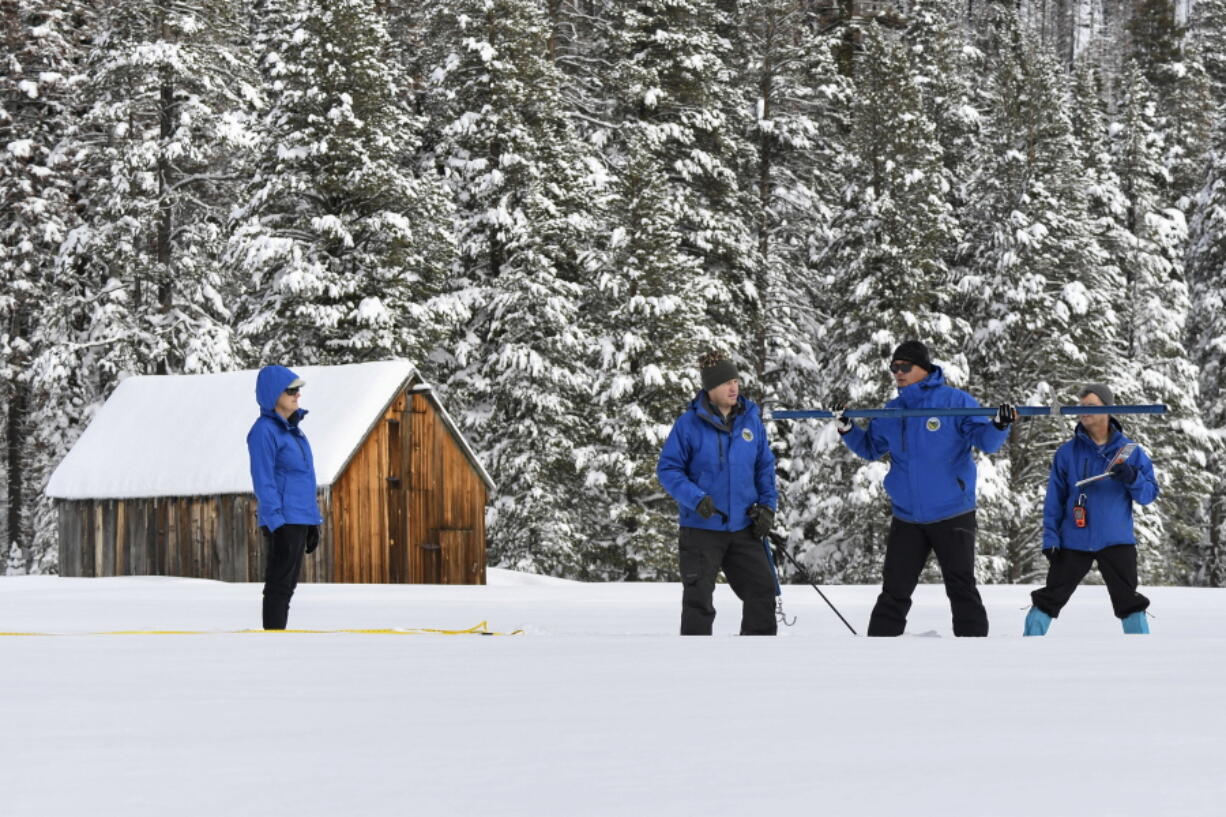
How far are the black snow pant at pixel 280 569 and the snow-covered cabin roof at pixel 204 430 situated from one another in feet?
49.1

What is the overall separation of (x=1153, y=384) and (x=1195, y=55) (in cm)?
2323

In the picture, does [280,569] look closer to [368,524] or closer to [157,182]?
[368,524]

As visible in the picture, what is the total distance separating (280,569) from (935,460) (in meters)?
3.83

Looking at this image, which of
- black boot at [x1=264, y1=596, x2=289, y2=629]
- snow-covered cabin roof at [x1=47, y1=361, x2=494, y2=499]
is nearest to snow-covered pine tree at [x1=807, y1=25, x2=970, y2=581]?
snow-covered cabin roof at [x1=47, y1=361, x2=494, y2=499]

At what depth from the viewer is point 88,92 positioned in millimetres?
37062

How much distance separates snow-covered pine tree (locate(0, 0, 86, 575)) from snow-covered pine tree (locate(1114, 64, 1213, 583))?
25147 mm

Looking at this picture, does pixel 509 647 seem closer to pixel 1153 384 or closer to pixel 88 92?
pixel 88 92

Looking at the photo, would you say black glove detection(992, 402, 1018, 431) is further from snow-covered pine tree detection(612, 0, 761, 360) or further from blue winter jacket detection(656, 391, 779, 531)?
snow-covered pine tree detection(612, 0, 761, 360)

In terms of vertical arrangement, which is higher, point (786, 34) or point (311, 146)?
point (786, 34)

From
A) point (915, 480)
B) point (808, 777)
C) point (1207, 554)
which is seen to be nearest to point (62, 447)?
point (1207, 554)

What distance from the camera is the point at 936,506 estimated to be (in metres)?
9.34

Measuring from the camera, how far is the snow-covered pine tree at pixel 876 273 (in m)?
37.6

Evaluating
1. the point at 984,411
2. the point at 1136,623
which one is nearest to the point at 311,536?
the point at 984,411

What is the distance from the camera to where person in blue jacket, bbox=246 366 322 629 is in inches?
408
